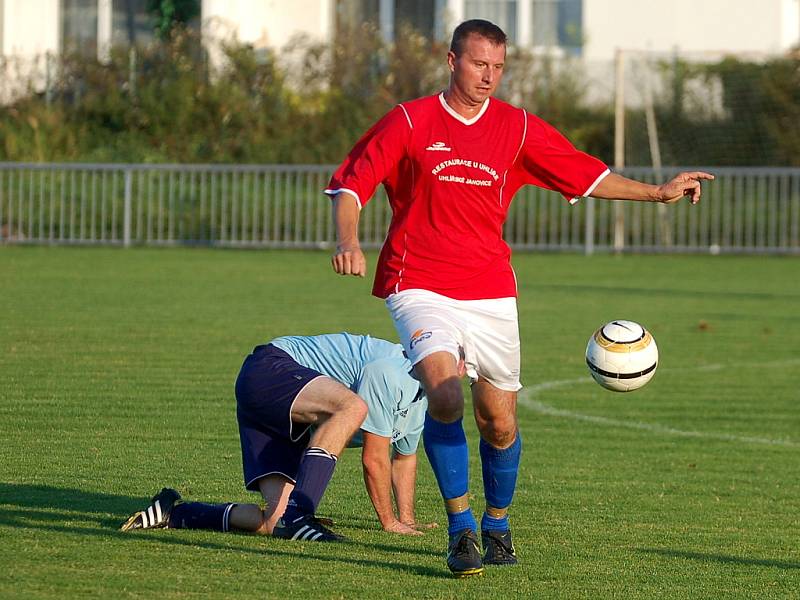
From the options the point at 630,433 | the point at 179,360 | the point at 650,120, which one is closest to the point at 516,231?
the point at 650,120

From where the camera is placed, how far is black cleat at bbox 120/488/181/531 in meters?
6.77

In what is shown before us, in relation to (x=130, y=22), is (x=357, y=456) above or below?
below

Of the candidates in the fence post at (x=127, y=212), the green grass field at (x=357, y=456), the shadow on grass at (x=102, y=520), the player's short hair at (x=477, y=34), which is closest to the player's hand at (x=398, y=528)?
the green grass field at (x=357, y=456)

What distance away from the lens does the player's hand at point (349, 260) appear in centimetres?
598

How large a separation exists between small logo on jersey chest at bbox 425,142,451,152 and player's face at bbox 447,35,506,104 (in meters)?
0.23

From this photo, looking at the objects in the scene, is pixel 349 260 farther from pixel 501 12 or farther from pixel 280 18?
pixel 280 18

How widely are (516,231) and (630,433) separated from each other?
16398mm

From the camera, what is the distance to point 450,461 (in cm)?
639

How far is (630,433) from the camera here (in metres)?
10.4

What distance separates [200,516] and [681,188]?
2.53 metres

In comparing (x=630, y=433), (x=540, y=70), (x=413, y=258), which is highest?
(x=540, y=70)

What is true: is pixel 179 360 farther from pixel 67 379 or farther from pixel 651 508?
pixel 651 508

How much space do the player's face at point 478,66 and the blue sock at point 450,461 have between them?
1357 mm

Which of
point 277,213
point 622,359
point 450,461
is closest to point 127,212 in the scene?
point 277,213
